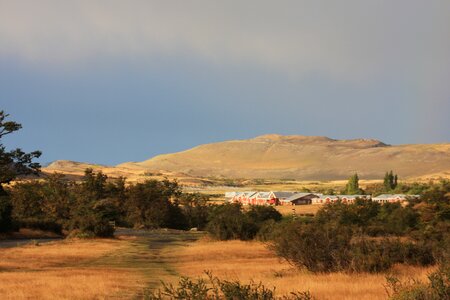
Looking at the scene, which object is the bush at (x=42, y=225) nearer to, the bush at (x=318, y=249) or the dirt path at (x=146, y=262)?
the dirt path at (x=146, y=262)

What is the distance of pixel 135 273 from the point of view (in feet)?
79.1

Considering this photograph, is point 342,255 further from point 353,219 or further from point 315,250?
point 353,219

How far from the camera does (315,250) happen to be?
76.0 feet

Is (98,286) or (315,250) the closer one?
(98,286)

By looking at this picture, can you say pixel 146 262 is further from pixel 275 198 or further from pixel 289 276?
pixel 275 198

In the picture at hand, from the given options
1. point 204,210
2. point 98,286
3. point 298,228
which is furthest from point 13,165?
point 98,286

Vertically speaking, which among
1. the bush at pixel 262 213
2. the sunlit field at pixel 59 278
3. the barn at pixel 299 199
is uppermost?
the barn at pixel 299 199

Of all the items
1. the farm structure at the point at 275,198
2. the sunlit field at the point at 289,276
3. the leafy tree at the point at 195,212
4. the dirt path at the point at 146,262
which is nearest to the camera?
the sunlit field at the point at 289,276

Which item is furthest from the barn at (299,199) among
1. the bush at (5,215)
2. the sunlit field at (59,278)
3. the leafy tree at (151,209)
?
the sunlit field at (59,278)

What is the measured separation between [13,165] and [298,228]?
4428cm

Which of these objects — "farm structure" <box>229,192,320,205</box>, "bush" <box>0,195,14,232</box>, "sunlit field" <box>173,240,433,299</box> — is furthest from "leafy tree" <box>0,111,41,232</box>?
"farm structure" <box>229,192,320,205</box>

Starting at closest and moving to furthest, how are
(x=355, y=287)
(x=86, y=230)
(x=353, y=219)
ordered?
1. (x=355, y=287)
2. (x=86, y=230)
3. (x=353, y=219)

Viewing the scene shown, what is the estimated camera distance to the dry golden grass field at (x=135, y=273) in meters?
17.0

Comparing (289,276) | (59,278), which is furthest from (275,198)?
(59,278)
